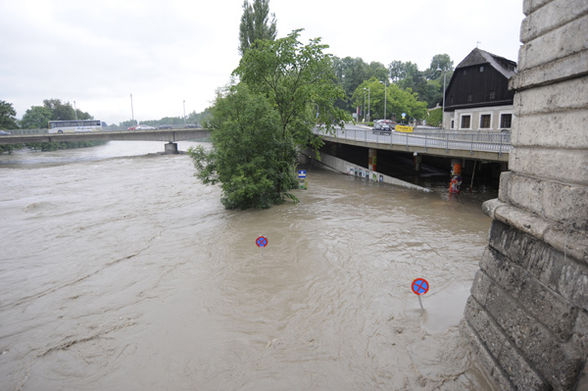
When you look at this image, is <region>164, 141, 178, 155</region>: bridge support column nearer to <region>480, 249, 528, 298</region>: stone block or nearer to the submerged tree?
the submerged tree

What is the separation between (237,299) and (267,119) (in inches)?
488

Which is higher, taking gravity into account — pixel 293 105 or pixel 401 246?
pixel 293 105

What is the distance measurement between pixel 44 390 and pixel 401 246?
12104 millimetres

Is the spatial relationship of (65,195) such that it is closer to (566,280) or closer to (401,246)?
(401,246)

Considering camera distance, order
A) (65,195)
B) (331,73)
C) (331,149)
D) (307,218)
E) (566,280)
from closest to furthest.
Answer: (566,280) < (307,218) < (331,73) < (65,195) < (331,149)

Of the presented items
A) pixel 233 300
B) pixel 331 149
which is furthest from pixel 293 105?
pixel 331 149

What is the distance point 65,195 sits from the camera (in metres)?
27.6

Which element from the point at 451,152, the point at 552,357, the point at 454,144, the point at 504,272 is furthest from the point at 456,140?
the point at 552,357

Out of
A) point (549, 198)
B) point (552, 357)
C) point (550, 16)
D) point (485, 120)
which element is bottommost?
point (552, 357)

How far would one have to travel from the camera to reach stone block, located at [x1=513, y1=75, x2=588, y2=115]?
4.41m

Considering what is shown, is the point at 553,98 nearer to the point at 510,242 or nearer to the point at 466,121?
the point at 510,242

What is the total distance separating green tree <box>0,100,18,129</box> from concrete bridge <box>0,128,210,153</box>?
2342 cm

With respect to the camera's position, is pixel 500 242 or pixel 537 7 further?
pixel 500 242

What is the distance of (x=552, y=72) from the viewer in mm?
4809
